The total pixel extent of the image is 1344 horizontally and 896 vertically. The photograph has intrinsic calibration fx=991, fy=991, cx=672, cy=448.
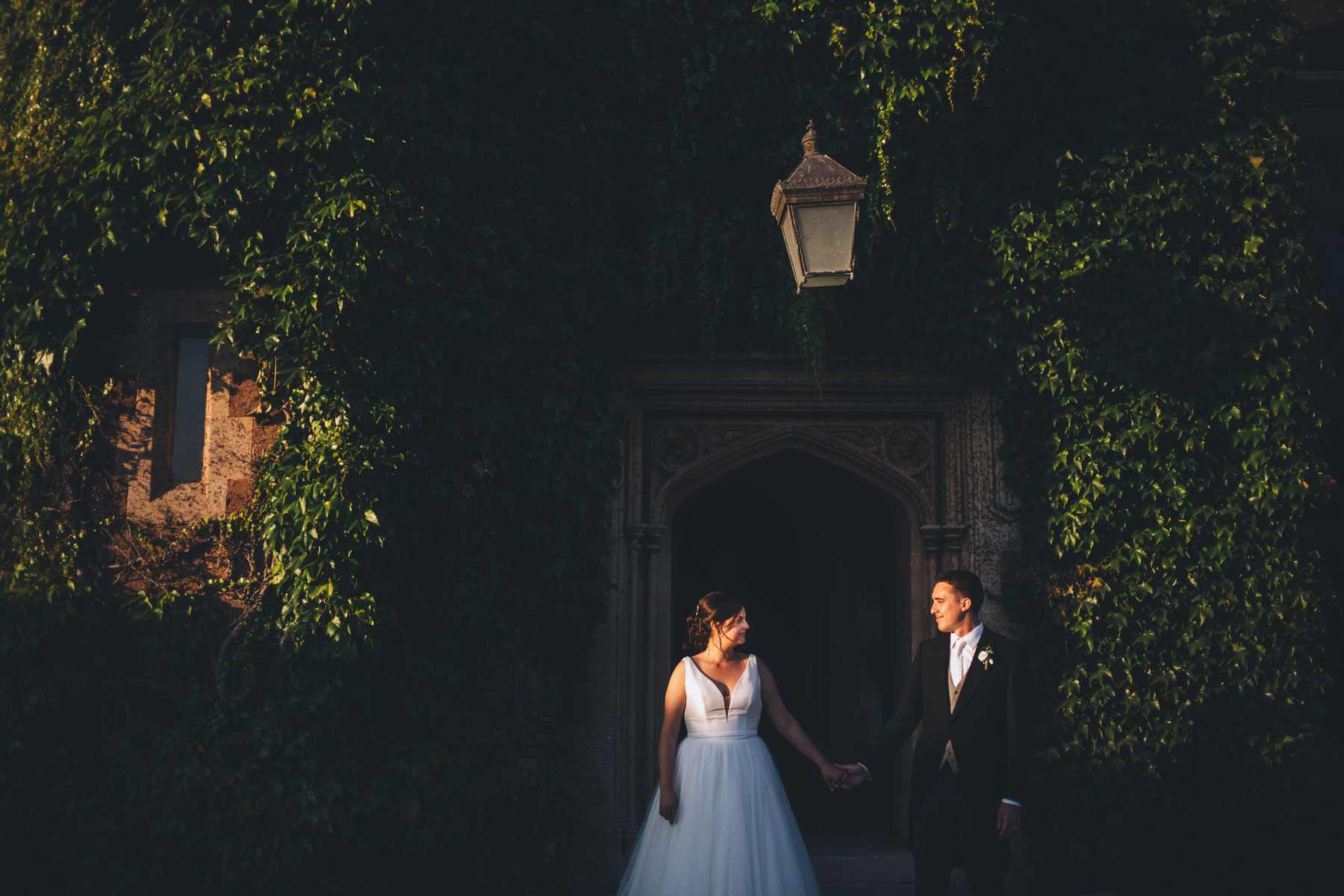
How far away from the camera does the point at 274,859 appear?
5.09 m

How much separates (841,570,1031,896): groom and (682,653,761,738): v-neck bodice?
772 millimetres

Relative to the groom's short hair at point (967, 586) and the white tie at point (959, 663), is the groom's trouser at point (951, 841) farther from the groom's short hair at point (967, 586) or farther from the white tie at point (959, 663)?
the groom's short hair at point (967, 586)

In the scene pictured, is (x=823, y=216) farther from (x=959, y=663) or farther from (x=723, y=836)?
(x=723, y=836)

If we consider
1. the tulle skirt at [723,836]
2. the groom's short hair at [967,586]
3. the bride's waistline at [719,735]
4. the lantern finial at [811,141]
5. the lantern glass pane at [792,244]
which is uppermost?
the lantern finial at [811,141]

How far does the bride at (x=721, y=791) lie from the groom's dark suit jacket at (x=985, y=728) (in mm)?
448

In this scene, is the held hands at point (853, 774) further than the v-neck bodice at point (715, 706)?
No

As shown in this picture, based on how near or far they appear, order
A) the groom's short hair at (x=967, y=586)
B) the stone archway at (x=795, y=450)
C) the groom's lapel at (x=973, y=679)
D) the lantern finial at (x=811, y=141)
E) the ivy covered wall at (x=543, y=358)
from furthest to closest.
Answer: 1. the stone archway at (x=795, y=450)
2. the ivy covered wall at (x=543, y=358)
3. the lantern finial at (x=811, y=141)
4. the groom's short hair at (x=967, y=586)
5. the groom's lapel at (x=973, y=679)

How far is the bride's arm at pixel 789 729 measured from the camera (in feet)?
14.4

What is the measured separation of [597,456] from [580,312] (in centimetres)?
89

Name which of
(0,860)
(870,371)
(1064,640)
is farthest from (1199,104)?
(0,860)

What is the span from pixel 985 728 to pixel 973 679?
0.66ft

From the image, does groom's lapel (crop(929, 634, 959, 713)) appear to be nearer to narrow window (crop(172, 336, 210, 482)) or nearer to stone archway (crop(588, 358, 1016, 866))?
stone archway (crop(588, 358, 1016, 866))

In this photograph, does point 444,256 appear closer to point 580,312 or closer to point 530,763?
point 580,312

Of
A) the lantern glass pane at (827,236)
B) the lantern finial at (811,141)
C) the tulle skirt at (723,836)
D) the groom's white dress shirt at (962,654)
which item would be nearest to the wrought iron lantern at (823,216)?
the lantern glass pane at (827,236)
